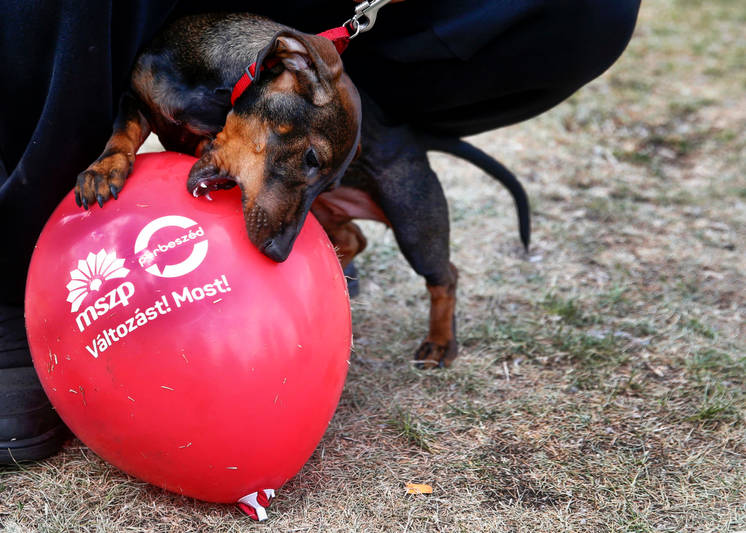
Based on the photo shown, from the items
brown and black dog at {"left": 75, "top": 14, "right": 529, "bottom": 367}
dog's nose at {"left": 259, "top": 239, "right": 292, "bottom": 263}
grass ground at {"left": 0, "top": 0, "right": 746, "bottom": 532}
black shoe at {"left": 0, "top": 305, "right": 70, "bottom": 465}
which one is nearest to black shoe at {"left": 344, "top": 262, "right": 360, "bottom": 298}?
grass ground at {"left": 0, "top": 0, "right": 746, "bottom": 532}

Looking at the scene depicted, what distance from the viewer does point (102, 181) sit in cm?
217

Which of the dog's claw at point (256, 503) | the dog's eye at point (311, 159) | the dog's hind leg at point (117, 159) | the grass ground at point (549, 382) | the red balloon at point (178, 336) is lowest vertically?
the grass ground at point (549, 382)

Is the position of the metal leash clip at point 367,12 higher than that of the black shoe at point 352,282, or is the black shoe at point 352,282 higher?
the metal leash clip at point 367,12

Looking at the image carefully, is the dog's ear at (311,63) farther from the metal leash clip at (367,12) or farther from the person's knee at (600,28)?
the person's knee at (600,28)

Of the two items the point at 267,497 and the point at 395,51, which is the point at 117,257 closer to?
the point at 267,497

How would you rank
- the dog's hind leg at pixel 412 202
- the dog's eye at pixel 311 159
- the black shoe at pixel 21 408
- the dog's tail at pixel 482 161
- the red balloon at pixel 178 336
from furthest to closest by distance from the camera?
the dog's tail at pixel 482 161, the dog's hind leg at pixel 412 202, the black shoe at pixel 21 408, the dog's eye at pixel 311 159, the red balloon at pixel 178 336

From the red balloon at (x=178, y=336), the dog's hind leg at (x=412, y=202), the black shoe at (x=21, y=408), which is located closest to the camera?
the red balloon at (x=178, y=336)

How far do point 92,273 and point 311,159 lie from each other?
0.68m

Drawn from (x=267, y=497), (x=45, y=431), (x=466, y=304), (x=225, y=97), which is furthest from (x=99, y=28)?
(x=466, y=304)

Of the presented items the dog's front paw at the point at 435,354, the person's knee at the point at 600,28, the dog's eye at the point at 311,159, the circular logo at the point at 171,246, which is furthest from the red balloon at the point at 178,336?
the person's knee at the point at 600,28

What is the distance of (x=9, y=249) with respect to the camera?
2555mm

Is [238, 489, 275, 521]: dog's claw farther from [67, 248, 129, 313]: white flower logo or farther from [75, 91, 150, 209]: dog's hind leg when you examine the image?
[75, 91, 150, 209]: dog's hind leg

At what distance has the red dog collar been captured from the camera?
2.27 metres

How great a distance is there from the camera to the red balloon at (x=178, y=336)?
1972 millimetres
